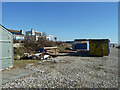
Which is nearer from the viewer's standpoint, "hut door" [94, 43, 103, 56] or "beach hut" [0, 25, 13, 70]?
"beach hut" [0, 25, 13, 70]

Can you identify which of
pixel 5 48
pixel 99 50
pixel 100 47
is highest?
pixel 5 48

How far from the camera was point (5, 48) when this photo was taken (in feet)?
23.0

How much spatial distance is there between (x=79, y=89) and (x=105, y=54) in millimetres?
13370

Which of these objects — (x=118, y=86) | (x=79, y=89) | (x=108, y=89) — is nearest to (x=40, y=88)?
(x=79, y=89)

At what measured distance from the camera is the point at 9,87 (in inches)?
165

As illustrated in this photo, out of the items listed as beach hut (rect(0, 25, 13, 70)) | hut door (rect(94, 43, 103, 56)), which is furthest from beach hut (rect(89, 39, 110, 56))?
beach hut (rect(0, 25, 13, 70))

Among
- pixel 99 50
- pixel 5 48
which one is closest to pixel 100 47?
pixel 99 50

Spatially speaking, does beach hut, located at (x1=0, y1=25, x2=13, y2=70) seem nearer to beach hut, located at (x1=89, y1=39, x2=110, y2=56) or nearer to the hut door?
beach hut, located at (x1=89, y1=39, x2=110, y2=56)

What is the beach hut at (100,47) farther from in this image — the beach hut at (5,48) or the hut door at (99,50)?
the beach hut at (5,48)

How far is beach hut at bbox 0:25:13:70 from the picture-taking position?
6.79m

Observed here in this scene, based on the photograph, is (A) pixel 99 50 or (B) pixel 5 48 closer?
(B) pixel 5 48

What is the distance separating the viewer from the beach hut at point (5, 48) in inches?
267

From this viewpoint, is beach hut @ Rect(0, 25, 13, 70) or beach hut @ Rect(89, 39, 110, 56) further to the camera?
beach hut @ Rect(89, 39, 110, 56)

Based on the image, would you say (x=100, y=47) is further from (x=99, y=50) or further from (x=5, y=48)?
(x=5, y=48)
